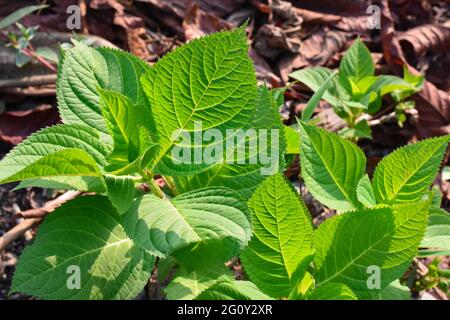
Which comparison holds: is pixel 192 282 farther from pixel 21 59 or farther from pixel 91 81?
pixel 21 59

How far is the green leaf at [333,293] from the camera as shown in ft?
4.00

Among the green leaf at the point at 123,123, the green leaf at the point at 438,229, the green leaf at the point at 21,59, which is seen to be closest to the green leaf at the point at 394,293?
the green leaf at the point at 438,229

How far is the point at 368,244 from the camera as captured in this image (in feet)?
4.08

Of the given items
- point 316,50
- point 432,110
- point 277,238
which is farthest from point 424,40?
point 277,238

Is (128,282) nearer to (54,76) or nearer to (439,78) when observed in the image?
(54,76)

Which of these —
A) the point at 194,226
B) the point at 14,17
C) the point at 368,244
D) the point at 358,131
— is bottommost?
the point at 358,131

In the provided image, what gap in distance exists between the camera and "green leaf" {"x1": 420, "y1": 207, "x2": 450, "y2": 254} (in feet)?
4.70

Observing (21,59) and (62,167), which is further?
(21,59)

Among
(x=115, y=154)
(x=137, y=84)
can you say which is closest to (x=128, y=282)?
(x=115, y=154)

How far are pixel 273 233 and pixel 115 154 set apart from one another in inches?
14.5

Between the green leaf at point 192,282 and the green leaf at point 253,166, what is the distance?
0.21m

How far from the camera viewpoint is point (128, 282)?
127 cm

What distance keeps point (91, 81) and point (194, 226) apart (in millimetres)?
418

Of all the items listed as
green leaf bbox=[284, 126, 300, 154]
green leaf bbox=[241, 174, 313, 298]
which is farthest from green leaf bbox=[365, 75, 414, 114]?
green leaf bbox=[241, 174, 313, 298]
